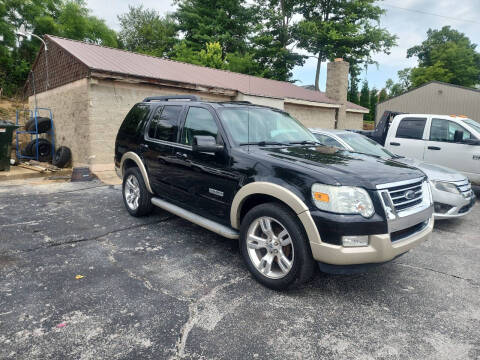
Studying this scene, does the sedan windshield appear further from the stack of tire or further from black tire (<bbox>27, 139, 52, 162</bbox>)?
black tire (<bbox>27, 139, 52, 162</bbox>)

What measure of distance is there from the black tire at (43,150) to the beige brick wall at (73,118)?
351mm

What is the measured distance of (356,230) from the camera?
2.71m

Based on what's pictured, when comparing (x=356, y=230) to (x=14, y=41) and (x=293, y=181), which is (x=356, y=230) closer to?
(x=293, y=181)

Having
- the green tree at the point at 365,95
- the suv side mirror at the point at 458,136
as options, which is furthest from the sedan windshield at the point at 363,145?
the green tree at the point at 365,95

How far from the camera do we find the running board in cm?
356

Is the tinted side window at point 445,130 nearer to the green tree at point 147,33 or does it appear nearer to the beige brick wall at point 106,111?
the beige brick wall at point 106,111

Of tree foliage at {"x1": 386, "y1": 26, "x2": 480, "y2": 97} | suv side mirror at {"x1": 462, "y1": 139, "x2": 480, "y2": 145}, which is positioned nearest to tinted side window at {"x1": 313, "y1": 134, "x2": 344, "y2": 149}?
suv side mirror at {"x1": 462, "y1": 139, "x2": 480, "y2": 145}

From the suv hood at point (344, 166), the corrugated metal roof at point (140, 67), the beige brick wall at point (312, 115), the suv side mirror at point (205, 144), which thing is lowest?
the suv hood at point (344, 166)

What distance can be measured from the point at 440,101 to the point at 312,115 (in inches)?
503

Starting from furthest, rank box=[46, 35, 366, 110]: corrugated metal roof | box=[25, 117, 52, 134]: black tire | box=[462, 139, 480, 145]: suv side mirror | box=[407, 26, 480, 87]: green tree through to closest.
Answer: box=[407, 26, 480, 87]: green tree, box=[25, 117, 52, 134]: black tire, box=[46, 35, 366, 110]: corrugated metal roof, box=[462, 139, 480, 145]: suv side mirror

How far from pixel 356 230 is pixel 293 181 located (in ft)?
2.22

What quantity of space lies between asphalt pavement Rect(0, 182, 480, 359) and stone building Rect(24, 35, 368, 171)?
19.2 ft

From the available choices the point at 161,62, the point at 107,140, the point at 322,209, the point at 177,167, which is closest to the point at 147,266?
the point at 177,167

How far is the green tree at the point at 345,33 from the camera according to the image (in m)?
32.5
